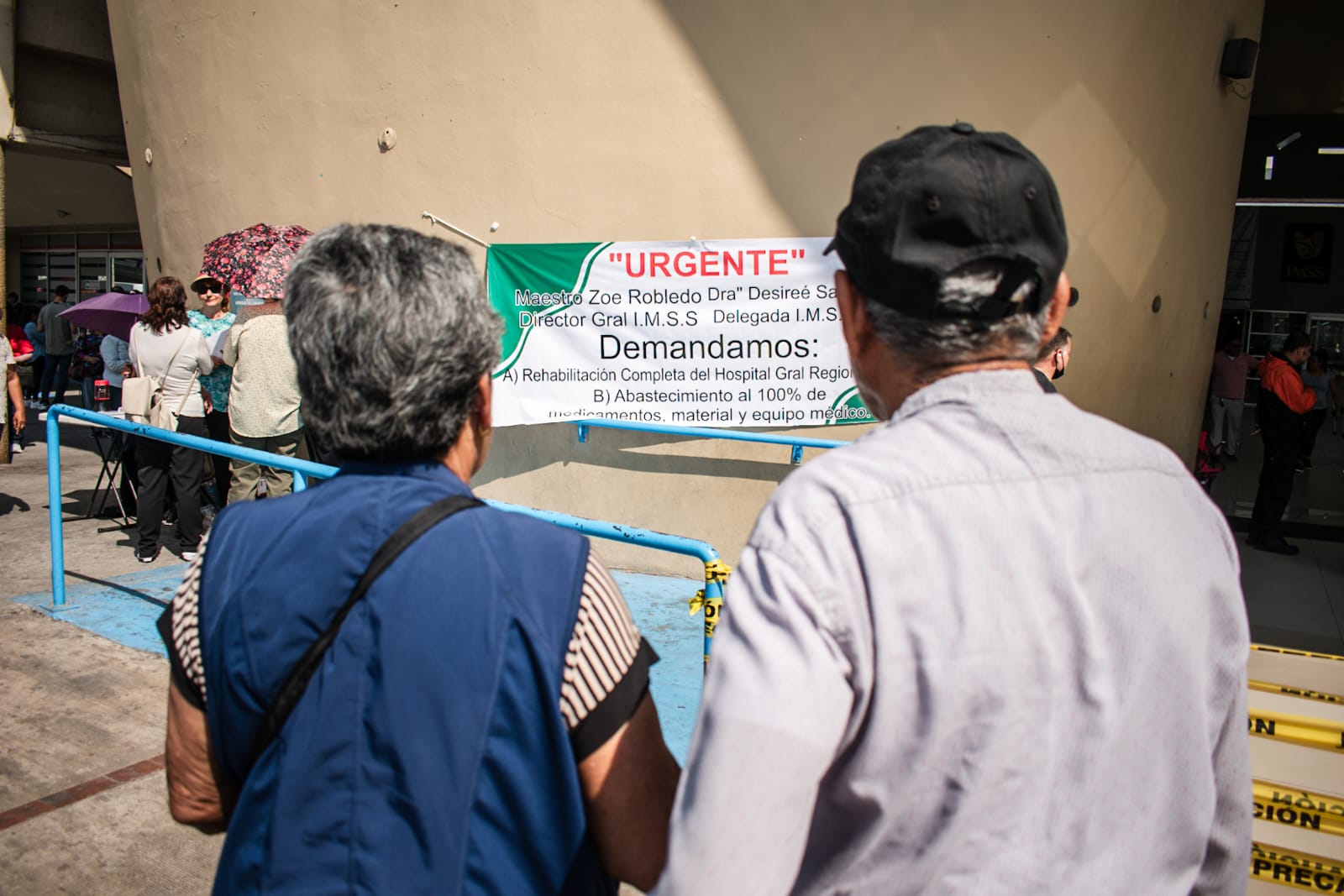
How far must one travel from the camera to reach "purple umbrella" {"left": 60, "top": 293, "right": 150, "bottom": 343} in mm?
9078

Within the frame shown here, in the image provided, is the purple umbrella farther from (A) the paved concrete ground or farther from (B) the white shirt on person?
(B) the white shirt on person

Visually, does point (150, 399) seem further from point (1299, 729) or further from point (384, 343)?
point (1299, 729)

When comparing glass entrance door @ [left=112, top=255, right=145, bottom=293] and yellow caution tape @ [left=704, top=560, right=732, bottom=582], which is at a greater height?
glass entrance door @ [left=112, top=255, right=145, bottom=293]

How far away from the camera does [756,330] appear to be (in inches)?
218

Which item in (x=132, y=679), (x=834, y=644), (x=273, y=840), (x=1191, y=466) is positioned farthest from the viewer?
(x=1191, y=466)

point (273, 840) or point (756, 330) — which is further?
point (756, 330)

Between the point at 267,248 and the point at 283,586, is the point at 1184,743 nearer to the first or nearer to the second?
the point at 283,586

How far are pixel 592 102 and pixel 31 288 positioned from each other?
20.0 meters

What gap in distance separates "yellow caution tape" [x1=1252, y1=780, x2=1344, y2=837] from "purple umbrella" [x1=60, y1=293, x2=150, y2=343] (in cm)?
969

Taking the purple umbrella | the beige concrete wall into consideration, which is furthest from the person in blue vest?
the purple umbrella

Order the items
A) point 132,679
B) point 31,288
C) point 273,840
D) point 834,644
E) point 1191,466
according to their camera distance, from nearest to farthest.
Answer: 1. point 834,644
2. point 273,840
3. point 132,679
4. point 1191,466
5. point 31,288

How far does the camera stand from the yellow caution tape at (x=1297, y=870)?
2062mm

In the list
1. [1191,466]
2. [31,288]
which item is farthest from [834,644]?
[31,288]

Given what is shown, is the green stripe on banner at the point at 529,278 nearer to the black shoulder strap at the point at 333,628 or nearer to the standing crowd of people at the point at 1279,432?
the black shoulder strap at the point at 333,628
